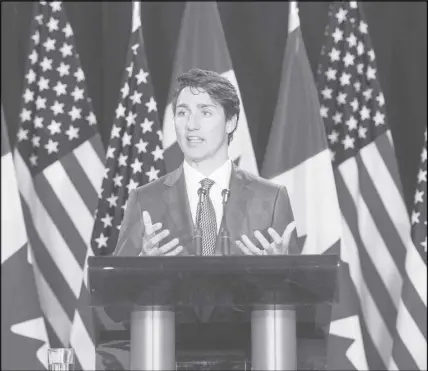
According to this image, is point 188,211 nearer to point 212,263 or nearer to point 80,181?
point 212,263

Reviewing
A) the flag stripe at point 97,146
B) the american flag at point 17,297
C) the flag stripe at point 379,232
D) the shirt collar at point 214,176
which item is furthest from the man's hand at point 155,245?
the flag stripe at point 379,232

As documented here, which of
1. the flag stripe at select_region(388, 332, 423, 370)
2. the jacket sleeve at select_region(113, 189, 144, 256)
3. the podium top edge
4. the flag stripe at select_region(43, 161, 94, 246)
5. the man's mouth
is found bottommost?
the flag stripe at select_region(388, 332, 423, 370)

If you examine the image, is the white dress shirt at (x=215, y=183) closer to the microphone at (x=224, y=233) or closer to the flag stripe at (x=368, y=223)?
the microphone at (x=224, y=233)

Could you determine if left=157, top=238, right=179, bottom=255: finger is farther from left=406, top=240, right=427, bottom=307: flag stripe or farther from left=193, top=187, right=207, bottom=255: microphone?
left=406, top=240, right=427, bottom=307: flag stripe

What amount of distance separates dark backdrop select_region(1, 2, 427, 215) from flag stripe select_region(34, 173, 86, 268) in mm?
658

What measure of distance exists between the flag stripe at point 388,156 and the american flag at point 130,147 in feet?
4.85

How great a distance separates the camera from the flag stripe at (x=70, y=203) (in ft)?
18.8

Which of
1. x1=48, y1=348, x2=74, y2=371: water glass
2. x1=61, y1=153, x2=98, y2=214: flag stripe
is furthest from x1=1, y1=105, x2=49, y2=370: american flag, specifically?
x1=48, y1=348, x2=74, y2=371: water glass

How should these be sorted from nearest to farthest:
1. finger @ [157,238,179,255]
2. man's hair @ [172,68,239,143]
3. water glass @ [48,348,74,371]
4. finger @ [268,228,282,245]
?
water glass @ [48,348,74,371] → finger @ [157,238,179,255] → finger @ [268,228,282,245] → man's hair @ [172,68,239,143]

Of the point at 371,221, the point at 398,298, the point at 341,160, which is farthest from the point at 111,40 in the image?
the point at 398,298

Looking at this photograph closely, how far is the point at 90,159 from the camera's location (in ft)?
19.0

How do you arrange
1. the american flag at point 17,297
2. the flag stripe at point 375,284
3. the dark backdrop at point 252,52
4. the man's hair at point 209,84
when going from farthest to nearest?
1. the dark backdrop at point 252,52
2. the flag stripe at point 375,284
3. the american flag at point 17,297
4. the man's hair at point 209,84

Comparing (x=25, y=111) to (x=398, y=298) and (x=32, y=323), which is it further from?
(x=398, y=298)

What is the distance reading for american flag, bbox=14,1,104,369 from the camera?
573cm
